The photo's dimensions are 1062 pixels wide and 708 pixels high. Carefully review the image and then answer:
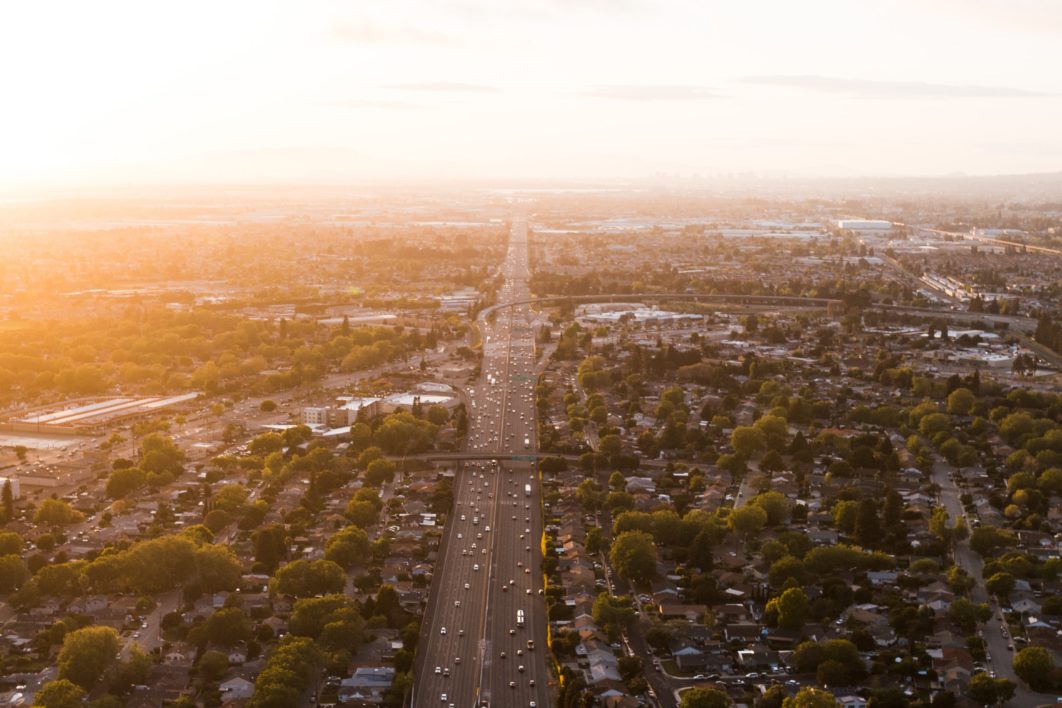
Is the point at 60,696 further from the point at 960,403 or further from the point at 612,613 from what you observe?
the point at 960,403

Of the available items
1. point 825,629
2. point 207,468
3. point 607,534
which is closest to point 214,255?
point 207,468

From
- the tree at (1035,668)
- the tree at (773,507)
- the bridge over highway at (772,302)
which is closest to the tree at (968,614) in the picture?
the tree at (1035,668)

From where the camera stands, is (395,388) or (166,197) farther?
(166,197)

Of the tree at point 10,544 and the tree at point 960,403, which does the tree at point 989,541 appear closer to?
the tree at point 960,403

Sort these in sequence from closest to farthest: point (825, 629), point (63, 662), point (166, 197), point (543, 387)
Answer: point (63, 662) → point (825, 629) → point (543, 387) → point (166, 197)

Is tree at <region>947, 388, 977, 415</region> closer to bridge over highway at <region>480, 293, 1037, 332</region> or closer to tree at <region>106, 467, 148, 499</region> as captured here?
bridge over highway at <region>480, 293, 1037, 332</region>

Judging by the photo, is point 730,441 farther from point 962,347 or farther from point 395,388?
point 962,347

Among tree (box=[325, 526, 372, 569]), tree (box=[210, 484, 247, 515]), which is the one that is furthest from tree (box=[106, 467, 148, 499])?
tree (box=[325, 526, 372, 569])
